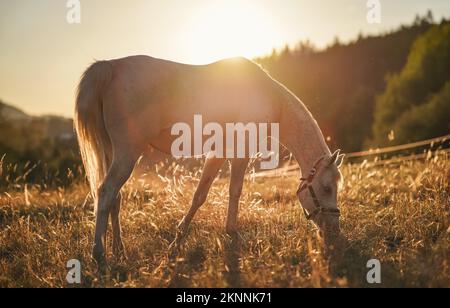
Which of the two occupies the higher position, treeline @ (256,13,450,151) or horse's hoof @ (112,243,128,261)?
treeline @ (256,13,450,151)

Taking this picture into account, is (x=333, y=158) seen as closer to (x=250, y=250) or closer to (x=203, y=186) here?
(x=250, y=250)

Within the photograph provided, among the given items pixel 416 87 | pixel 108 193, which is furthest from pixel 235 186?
pixel 416 87

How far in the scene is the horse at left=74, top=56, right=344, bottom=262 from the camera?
4824 millimetres

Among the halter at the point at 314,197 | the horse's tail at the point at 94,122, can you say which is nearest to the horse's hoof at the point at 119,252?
the horse's tail at the point at 94,122

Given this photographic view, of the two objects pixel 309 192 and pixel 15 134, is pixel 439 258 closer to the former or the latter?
pixel 309 192

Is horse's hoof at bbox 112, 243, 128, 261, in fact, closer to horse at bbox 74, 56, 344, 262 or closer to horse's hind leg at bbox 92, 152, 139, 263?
horse at bbox 74, 56, 344, 262

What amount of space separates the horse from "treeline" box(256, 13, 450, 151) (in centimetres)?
2431

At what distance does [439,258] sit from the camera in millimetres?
4156

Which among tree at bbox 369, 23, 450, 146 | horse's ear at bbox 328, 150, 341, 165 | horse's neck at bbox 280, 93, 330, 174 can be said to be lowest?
horse's ear at bbox 328, 150, 341, 165

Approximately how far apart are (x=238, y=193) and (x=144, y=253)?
62.3 inches

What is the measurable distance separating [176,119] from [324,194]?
1980 mm

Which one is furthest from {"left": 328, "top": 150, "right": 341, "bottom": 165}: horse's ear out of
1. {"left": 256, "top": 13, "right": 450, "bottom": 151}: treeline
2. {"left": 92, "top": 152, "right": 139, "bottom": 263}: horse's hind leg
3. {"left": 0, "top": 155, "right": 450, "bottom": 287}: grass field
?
{"left": 256, "top": 13, "right": 450, "bottom": 151}: treeline

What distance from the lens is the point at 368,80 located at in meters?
59.2
